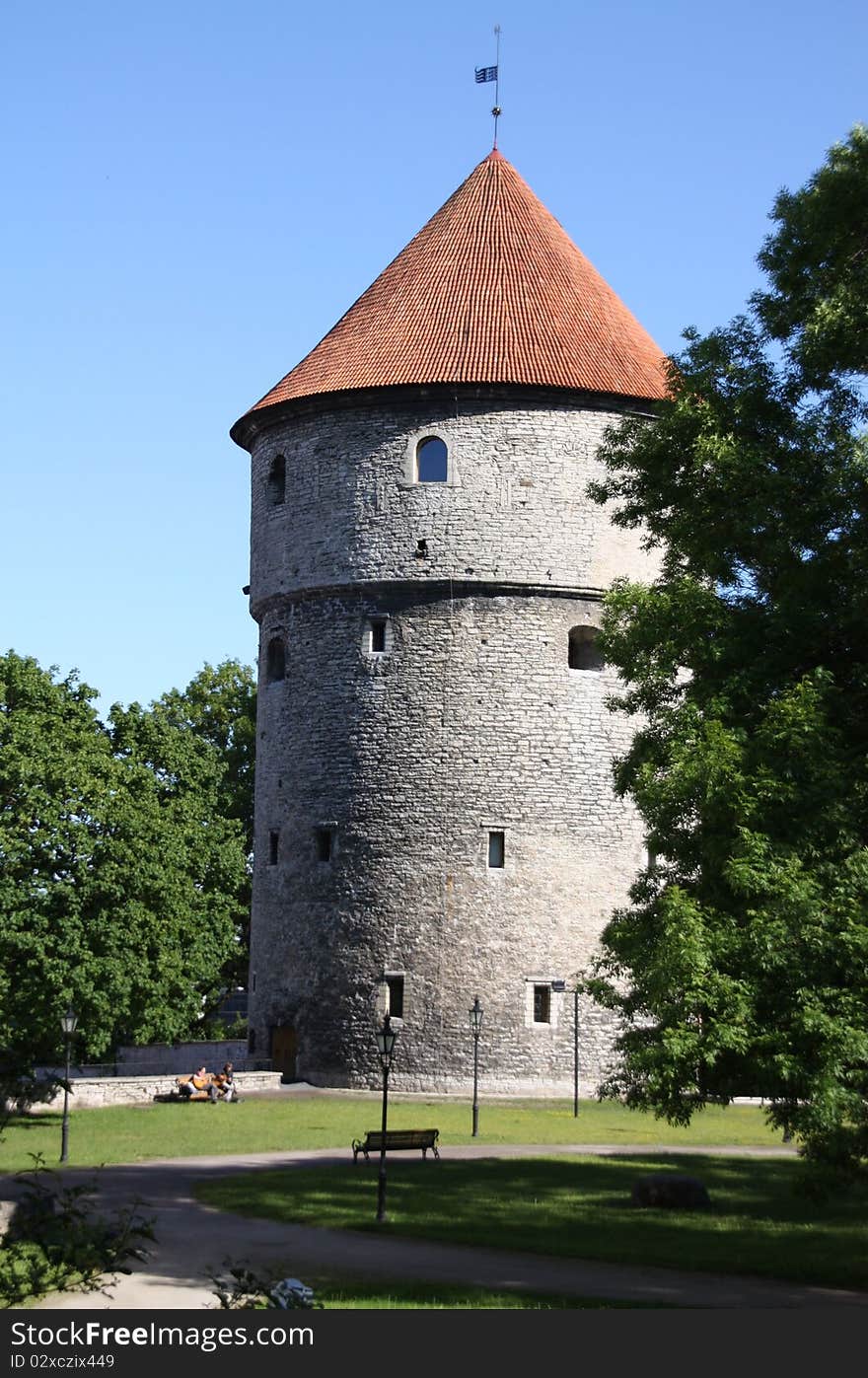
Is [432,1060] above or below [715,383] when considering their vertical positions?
below

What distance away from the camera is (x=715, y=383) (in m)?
16.6

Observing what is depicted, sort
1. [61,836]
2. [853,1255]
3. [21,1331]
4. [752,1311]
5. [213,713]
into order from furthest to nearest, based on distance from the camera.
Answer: [213,713]
[61,836]
[853,1255]
[752,1311]
[21,1331]

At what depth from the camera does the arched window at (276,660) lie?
33219 mm

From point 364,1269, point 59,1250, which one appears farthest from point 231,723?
point 59,1250

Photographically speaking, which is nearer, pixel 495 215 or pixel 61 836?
pixel 61 836

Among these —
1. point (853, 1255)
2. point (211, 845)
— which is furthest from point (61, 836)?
point (853, 1255)

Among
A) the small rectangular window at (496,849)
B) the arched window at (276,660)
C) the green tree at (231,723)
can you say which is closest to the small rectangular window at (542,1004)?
the small rectangular window at (496,849)

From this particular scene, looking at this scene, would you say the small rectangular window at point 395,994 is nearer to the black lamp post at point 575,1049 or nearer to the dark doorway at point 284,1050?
the dark doorway at point 284,1050

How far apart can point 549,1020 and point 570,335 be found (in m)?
12.4

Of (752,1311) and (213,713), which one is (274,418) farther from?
(752,1311)

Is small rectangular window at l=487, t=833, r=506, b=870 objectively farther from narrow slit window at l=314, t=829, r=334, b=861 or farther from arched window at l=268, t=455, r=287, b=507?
arched window at l=268, t=455, r=287, b=507

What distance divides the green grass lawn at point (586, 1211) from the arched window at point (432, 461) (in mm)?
13332

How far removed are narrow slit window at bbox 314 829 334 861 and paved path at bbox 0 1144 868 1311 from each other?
556 inches

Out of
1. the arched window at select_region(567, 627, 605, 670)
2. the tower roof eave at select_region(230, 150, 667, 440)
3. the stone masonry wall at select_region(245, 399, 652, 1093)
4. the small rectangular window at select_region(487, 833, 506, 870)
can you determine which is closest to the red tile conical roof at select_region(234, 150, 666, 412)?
the tower roof eave at select_region(230, 150, 667, 440)
